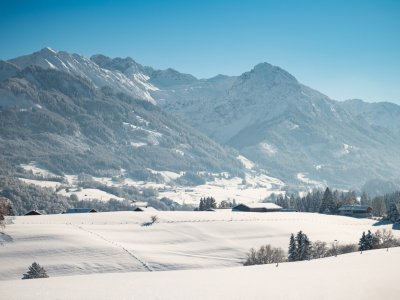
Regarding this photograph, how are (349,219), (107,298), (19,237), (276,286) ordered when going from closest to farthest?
(107,298), (276,286), (19,237), (349,219)

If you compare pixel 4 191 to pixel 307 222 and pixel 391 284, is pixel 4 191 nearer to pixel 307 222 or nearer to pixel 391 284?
pixel 307 222

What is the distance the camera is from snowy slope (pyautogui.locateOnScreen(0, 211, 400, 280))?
201 feet

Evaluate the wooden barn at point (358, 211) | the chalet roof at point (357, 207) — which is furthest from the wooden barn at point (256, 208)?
the wooden barn at point (358, 211)

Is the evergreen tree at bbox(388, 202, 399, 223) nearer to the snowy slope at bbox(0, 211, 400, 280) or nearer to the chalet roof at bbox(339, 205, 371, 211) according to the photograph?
the snowy slope at bbox(0, 211, 400, 280)

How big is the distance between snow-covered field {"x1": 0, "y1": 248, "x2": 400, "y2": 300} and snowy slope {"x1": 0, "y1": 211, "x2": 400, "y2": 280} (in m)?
34.2

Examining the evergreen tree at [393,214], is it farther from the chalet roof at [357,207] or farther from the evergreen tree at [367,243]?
the evergreen tree at [367,243]

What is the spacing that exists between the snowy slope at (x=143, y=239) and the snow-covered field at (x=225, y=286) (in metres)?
34.2

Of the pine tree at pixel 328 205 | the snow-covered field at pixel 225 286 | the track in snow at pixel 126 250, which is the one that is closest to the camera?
the snow-covered field at pixel 225 286

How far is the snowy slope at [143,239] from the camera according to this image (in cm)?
6116

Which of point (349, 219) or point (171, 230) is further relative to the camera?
point (349, 219)

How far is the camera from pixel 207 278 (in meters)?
25.6

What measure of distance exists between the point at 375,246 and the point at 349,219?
52218 mm

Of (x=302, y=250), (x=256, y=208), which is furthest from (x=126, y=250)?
(x=256, y=208)

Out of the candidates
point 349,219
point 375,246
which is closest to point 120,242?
point 375,246
